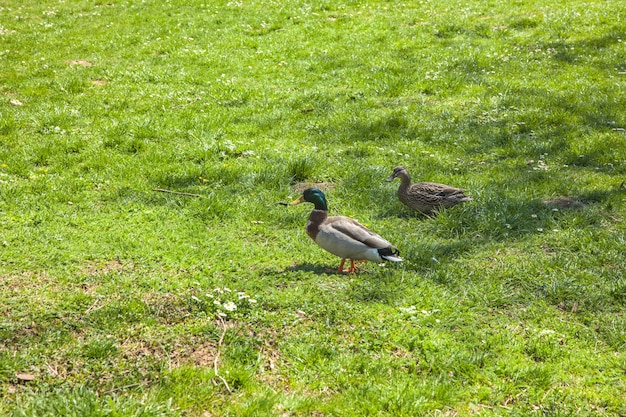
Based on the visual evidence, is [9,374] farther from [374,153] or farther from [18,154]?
[374,153]

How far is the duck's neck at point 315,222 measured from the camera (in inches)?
241

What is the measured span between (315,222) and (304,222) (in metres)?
0.99

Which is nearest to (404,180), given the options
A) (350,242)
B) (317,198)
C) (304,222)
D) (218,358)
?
(304,222)

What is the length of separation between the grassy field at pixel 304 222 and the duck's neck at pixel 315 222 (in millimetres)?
363

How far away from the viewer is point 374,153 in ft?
29.9

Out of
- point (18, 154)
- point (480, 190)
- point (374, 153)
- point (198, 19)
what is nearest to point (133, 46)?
point (198, 19)

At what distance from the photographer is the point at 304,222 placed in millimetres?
7141

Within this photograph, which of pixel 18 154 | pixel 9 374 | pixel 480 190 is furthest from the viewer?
pixel 18 154

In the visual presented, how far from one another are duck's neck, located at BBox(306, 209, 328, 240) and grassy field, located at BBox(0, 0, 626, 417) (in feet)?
1.19

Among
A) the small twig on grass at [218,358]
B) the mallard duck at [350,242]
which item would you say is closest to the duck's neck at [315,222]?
the mallard duck at [350,242]

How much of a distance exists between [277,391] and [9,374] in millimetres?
1815

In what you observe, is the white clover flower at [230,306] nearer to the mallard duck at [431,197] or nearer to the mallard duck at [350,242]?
the mallard duck at [350,242]

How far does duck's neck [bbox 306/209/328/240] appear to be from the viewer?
6.11m

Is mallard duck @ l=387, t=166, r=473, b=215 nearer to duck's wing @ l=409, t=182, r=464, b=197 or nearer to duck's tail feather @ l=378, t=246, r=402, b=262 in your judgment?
duck's wing @ l=409, t=182, r=464, b=197
